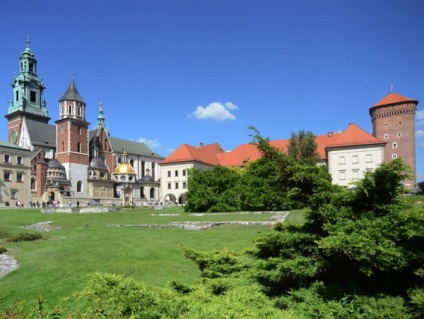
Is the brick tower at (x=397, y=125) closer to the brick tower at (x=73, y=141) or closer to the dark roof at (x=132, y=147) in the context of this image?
the brick tower at (x=73, y=141)

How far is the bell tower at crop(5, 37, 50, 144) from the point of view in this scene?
7594cm

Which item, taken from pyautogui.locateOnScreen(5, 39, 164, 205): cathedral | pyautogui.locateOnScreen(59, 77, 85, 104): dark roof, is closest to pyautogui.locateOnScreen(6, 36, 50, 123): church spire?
pyautogui.locateOnScreen(5, 39, 164, 205): cathedral

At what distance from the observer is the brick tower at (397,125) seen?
60.8 meters

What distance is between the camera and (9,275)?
9.82 m

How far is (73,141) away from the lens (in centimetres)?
6781

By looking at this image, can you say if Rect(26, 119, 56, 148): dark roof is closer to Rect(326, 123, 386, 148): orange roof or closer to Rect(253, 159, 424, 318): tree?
Rect(326, 123, 386, 148): orange roof

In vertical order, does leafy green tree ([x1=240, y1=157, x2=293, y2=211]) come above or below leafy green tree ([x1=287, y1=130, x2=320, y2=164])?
below

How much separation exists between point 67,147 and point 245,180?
44.2m

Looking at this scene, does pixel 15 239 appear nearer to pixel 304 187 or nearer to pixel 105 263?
pixel 105 263

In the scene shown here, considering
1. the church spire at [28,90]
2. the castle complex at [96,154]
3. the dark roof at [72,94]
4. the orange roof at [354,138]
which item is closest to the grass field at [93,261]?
the castle complex at [96,154]

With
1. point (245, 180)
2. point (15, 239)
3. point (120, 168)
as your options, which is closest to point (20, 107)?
point (120, 168)

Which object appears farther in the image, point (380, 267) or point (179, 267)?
point (179, 267)

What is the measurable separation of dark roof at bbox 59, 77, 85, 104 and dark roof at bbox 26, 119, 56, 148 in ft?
28.9

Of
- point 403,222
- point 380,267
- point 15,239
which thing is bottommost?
point 15,239
